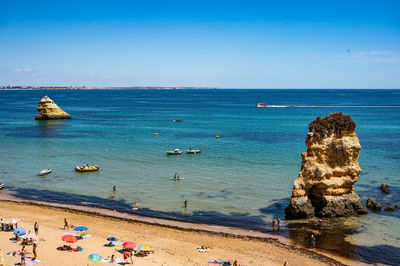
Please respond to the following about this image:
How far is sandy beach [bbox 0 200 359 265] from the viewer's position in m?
27.6

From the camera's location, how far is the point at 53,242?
99.0 feet

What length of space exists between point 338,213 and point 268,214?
261 inches

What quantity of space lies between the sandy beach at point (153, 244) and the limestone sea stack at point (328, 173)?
258 inches

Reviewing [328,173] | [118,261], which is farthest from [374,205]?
[118,261]

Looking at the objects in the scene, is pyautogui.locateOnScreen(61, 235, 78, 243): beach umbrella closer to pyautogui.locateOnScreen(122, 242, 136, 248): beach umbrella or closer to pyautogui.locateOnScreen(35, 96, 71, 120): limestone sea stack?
pyautogui.locateOnScreen(122, 242, 136, 248): beach umbrella

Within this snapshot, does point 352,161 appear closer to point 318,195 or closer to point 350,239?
point 318,195

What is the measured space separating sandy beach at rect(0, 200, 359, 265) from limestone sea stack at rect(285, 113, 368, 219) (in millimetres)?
6550

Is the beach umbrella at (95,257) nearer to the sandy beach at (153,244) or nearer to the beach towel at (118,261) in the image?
the sandy beach at (153,244)

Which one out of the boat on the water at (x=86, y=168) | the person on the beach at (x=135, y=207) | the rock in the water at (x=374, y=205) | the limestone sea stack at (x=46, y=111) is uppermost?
the limestone sea stack at (x=46, y=111)

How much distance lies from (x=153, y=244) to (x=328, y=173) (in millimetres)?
17743

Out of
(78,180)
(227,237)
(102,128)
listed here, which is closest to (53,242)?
(227,237)

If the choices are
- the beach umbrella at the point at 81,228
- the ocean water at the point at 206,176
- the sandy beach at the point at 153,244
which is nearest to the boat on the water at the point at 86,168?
the ocean water at the point at 206,176

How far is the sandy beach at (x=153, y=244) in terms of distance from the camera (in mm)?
27578

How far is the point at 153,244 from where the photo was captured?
30.7 metres
